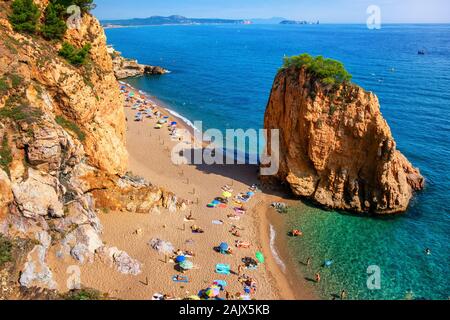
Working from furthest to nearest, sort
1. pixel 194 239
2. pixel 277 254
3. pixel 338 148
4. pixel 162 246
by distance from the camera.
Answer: pixel 338 148, pixel 194 239, pixel 277 254, pixel 162 246

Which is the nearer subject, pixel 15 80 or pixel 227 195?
pixel 15 80

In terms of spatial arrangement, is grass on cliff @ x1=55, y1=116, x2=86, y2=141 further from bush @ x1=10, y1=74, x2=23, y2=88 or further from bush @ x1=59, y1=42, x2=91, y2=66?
bush @ x1=59, y1=42, x2=91, y2=66

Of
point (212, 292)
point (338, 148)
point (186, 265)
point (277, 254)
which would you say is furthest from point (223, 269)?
point (338, 148)

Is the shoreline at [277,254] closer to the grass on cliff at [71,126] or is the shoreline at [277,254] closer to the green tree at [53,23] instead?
the grass on cliff at [71,126]

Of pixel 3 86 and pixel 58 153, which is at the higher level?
pixel 3 86

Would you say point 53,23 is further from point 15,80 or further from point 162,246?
point 162,246

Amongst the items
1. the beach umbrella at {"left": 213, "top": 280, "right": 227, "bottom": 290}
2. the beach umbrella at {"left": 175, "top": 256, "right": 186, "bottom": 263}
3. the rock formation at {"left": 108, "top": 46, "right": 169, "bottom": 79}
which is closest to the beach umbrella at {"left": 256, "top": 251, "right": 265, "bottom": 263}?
the beach umbrella at {"left": 213, "top": 280, "right": 227, "bottom": 290}
